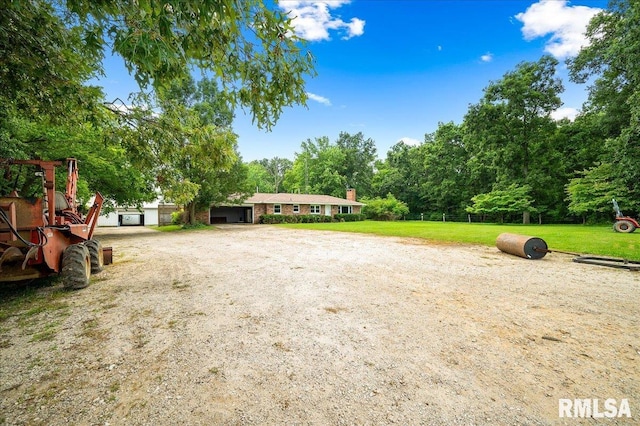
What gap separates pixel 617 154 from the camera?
52.8ft

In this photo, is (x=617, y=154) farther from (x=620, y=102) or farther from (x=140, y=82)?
(x=140, y=82)

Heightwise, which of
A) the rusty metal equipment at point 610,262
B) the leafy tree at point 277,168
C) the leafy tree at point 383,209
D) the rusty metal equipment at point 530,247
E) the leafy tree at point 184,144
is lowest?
the rusty metal equipment at point 610,262

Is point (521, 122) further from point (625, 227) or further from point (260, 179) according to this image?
point (260, 179)

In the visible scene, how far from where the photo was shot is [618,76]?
2198cm

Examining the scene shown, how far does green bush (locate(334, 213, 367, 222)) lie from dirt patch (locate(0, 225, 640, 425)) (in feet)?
99.2

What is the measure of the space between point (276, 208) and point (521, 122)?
98.9 ft

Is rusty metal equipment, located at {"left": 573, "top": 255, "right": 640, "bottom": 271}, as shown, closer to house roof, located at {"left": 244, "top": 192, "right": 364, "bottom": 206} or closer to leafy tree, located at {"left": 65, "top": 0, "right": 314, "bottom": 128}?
leafy tree, located at {"left": 65, "top": 0, "right": 314, "bottom": 128}

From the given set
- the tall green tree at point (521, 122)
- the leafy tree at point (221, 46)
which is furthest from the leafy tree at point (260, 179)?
the leafy tree at point (221, 46)

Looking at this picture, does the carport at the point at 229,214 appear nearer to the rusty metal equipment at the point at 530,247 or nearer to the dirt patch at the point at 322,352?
the rusty metal equipment at the point at 530,247

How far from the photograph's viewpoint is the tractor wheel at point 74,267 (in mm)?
5258

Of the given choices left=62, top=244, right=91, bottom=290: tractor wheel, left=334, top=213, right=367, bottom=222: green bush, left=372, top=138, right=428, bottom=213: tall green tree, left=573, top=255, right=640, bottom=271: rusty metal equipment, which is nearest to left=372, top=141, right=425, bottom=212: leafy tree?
left=372, top=138, right=428, bottom=213: tall green tree

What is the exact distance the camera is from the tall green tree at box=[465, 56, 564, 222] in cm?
2869

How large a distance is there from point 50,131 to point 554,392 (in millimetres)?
17769

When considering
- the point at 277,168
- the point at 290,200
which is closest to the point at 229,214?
the point at 290,200
